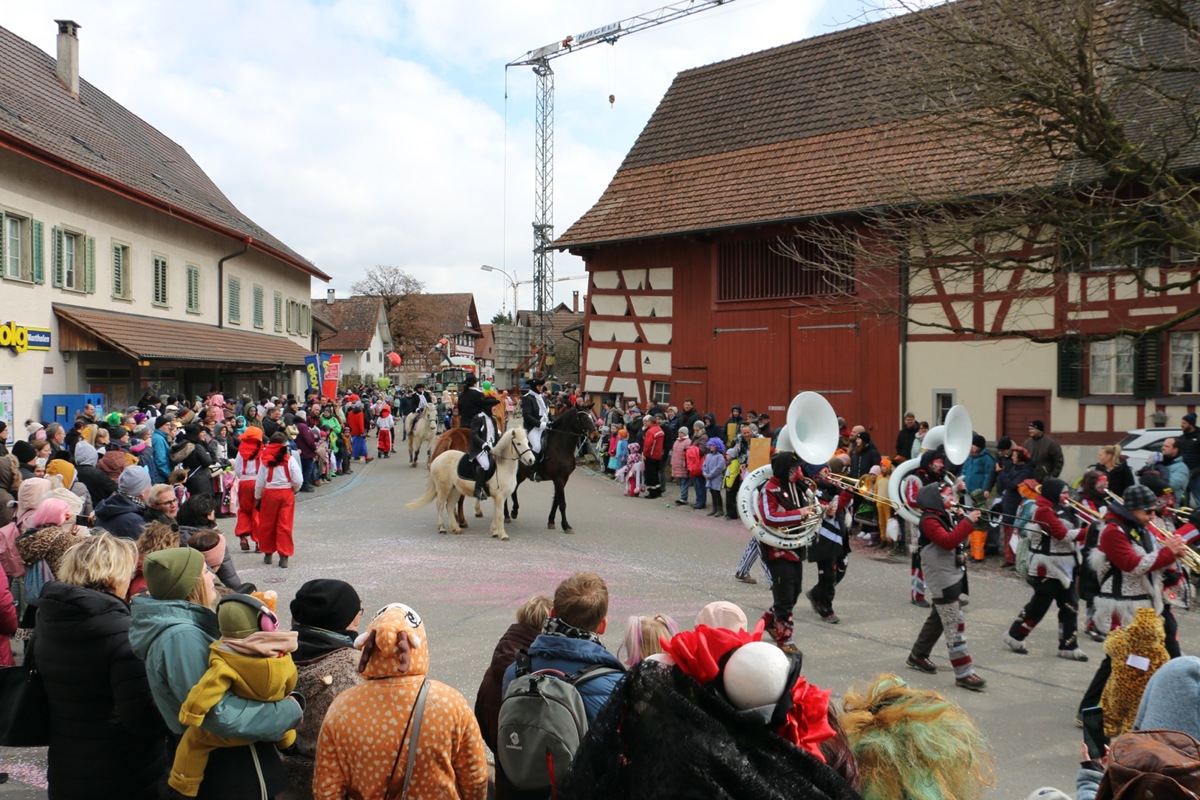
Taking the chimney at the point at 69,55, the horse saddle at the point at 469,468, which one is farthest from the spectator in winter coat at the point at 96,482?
the chimney at the point at 69,55

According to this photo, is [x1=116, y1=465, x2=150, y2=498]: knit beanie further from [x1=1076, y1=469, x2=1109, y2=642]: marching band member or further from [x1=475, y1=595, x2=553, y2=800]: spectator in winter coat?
[x1=1076, y1=469, x2=1109, y2=642]: marching band member

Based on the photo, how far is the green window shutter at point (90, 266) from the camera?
20.4m

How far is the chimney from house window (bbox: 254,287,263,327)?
357 inches

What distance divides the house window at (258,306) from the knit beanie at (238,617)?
3111 centimetres

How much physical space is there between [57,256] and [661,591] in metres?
16.1

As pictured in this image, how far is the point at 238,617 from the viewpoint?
132 inches

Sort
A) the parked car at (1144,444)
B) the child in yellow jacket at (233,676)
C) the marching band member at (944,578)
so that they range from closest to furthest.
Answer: the child in yellow jacket at (233,676) < the marching band member at (944,578) < the parked car at (1144,444)

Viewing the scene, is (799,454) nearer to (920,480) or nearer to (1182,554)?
(920,480)

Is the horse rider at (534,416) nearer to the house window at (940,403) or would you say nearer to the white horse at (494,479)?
the white horse at (494,479)

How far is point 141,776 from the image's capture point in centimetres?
399

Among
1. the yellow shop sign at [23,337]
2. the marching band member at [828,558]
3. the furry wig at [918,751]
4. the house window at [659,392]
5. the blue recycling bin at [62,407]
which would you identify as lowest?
the marching band member at [828,558]

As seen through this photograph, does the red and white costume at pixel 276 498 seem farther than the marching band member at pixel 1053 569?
Yes

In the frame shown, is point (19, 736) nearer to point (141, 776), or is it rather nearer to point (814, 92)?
point (141, 776)

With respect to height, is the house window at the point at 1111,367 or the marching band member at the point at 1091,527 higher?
the house window at the point at 1111,367
